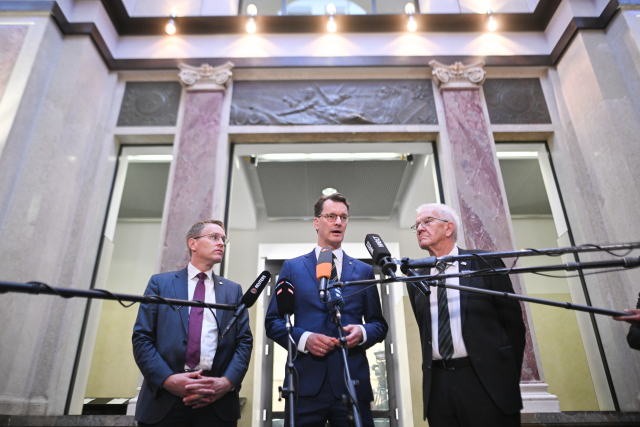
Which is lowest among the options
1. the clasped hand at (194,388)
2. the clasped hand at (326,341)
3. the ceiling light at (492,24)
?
the clasped hand at (194,388)

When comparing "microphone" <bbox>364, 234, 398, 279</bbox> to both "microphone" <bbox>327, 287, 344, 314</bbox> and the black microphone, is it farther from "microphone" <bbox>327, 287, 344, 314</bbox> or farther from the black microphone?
the black microphone

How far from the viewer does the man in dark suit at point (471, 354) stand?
226 centimetres

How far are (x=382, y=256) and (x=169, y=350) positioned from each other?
136 centimetres

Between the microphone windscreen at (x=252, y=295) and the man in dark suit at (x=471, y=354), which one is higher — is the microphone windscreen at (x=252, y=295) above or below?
above

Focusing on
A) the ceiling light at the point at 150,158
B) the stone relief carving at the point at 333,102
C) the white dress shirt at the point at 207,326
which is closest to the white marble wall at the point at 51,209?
the ceiling light at the point at 150,158

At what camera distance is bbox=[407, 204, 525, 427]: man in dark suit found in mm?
2258

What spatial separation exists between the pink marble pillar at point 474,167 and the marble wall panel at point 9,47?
447 cm

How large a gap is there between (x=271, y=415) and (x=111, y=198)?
3627 millimetres

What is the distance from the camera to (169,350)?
2512 millimetres

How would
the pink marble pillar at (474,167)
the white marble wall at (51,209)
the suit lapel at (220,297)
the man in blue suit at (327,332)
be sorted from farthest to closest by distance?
the pink marble pillar at (474,167) < the white marble wall at (51,209) < the suit lapel at (220,297) < the man in blue suit at (327,332)

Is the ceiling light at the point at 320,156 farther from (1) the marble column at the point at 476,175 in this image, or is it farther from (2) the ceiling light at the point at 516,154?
(2) the ceiling light at the point at 516,154

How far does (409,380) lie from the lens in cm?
685

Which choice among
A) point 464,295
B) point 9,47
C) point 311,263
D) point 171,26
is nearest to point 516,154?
point 464,295

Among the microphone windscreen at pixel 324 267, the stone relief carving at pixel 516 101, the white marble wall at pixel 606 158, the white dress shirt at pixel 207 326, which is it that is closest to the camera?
the microphone windscreen at pixel 324 267
